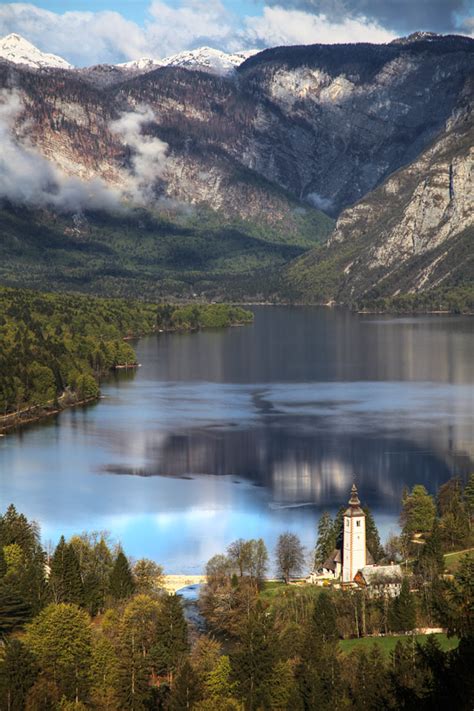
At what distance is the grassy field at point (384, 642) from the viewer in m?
52.8

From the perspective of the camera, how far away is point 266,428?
11688cm

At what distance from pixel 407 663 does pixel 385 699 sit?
112 inches

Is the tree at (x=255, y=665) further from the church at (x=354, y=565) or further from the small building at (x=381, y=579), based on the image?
the church at (x=354, y=565)

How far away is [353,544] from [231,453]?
39673 millimetres

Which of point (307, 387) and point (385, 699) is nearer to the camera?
point (385, 699)

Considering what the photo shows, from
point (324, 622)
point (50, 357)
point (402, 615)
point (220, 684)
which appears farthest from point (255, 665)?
point (50, 357)

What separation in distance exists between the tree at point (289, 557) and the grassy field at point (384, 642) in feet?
32.5

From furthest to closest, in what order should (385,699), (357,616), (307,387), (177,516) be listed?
1. (307,387)
2. (177,516)
3. (357,616)
4. (385,699)

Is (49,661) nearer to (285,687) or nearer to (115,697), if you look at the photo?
(115,697)

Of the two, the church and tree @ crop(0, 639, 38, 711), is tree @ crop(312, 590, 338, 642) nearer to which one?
the church

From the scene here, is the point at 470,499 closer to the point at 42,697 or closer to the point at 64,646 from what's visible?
the point at 64,646

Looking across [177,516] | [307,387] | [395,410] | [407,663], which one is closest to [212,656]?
[407,663]

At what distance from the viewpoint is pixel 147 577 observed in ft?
203

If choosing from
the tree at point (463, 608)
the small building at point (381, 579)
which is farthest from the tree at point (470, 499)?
the tree at point (463, 608)
